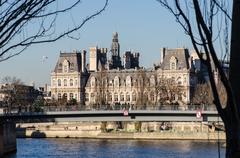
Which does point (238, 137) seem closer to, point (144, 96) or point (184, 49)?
point (144, 96)

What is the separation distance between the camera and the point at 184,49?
415 feet

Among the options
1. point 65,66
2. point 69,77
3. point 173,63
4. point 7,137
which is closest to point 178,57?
point 173,63

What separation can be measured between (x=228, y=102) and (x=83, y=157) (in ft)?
147

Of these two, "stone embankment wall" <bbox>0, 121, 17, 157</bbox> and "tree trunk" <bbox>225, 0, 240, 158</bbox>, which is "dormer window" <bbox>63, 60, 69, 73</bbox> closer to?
"stone embankment wall" <bbox>0, 121, 17, 157</bbox>

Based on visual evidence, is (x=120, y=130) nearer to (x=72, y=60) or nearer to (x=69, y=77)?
(x=72, y=60)

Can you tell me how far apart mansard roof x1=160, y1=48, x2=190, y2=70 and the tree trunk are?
121m

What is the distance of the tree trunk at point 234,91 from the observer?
18.8ft

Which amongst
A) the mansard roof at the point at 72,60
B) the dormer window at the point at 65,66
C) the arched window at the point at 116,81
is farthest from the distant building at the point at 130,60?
the dormer window at the point at 65,66

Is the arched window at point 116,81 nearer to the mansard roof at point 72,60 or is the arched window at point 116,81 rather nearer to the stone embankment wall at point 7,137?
the mansard roof at point 72,60

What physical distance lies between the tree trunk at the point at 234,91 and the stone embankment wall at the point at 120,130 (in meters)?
72.1

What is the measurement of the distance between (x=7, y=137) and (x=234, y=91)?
56.2m

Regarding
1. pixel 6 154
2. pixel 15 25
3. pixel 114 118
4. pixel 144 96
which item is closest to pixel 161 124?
pixel 144 96

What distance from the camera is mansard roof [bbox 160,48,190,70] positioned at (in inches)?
4966

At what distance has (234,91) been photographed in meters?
5.82
